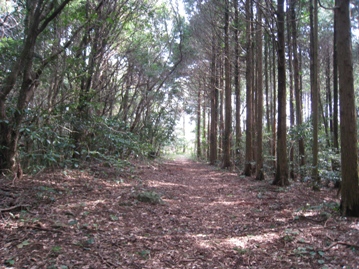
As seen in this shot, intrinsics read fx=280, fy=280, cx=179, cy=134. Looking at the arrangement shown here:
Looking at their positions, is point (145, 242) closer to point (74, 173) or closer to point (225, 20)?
point (74, 173)

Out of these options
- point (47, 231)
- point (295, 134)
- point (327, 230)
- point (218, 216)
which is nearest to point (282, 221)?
point (327, 230)

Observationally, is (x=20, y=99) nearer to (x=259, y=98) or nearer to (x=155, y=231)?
(x=155, y=231)

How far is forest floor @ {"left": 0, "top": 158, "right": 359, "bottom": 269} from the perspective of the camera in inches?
139

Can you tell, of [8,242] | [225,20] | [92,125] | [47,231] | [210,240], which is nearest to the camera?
[8,242]

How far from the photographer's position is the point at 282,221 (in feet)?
17.6

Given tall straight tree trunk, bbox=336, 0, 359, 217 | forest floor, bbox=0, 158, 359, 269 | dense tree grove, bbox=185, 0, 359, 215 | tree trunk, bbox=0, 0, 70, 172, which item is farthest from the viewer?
tree trunk, bbox=0, 0, 70, 172

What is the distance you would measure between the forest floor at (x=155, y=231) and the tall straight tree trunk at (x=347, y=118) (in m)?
0.51

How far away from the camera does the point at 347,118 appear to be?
5.17 metres

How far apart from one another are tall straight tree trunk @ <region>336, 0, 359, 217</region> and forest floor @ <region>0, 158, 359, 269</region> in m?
0.51

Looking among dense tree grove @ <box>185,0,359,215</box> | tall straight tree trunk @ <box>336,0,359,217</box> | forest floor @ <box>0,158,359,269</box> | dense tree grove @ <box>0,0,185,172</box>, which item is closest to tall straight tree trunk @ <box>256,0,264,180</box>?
dense tree grove @ <box>185,0,359,215</box>

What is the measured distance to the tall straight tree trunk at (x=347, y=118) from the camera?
16.8 ft

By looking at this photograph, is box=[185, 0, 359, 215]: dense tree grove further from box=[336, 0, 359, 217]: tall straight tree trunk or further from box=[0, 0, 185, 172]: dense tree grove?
box=[0, 0, 185, 172]: dense tree grove

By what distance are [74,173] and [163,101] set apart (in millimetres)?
17994

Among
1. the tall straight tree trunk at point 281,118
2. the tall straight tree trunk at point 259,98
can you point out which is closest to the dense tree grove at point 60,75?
the tall straight tree trunk at point 259,98
